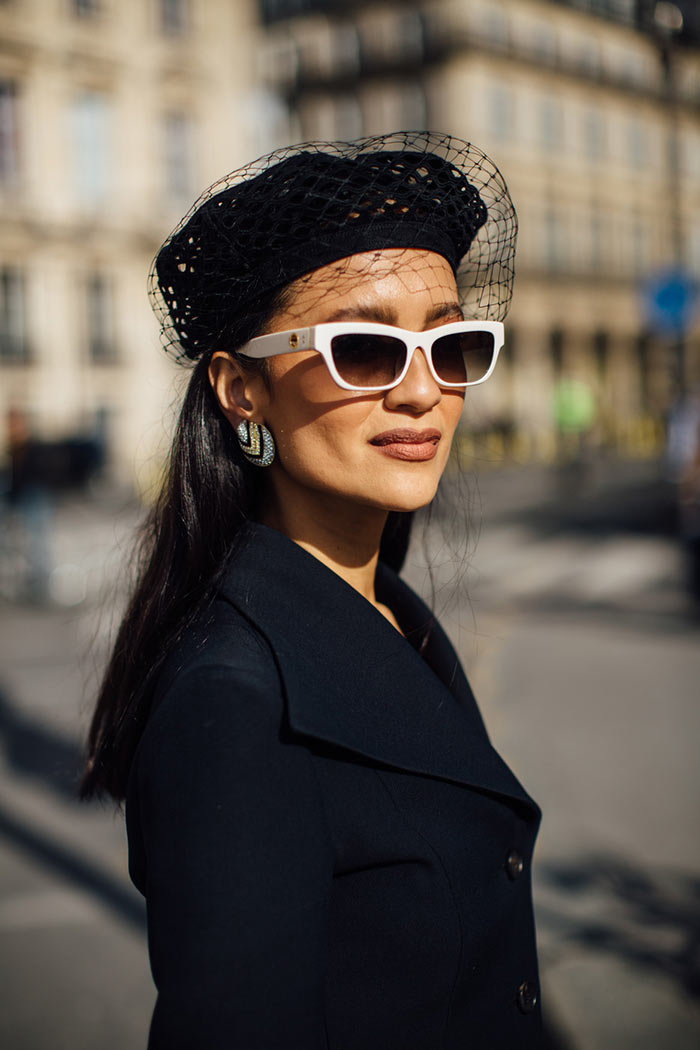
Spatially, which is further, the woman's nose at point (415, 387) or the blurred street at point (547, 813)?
the blurred street at point (547, 813)

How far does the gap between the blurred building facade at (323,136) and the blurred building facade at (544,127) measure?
0.09 metres

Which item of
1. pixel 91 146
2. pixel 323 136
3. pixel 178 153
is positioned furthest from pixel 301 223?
pixel 323 136

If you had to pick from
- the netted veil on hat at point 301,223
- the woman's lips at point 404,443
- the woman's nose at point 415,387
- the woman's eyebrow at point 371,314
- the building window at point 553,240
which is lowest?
the woman's lips at point 404,443

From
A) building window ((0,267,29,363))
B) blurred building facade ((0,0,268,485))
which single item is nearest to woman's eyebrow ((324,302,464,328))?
blurred building facade ((0,0,268,485))

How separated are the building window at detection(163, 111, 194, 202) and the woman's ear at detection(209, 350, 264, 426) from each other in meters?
28.6

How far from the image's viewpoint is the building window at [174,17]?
2784 cm

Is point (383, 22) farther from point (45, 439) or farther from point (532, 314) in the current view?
point (45, 439)

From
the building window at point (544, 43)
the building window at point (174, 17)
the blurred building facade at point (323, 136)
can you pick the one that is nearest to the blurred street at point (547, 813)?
the blurred building facade at point (323, 136)

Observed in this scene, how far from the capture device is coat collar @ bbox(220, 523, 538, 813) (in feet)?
3.84

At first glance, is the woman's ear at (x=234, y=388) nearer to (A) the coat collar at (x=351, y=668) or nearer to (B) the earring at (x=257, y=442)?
(B) the earring at (x=257, y=442)

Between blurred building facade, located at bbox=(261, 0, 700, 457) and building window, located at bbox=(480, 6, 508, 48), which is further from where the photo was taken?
blurred building facade, located at bbox=(261, 0, 700, 457)

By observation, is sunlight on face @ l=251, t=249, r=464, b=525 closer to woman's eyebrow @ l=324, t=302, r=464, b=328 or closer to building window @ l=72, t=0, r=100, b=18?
woman's eyebrow @ l=324, t=302, r=464, b=328

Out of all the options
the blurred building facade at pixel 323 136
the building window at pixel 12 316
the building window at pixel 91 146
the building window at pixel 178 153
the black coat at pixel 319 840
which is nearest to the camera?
the black coat at pixel 319 840

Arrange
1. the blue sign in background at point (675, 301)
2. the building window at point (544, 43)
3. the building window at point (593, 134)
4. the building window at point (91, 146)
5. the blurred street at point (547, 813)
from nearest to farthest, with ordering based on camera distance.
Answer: the blurred street at point (547, 813), the blue sign in background at point (675, 301), the building window at point (91, 146), the building window at point (544, 43), the building window at point (593, 134)
